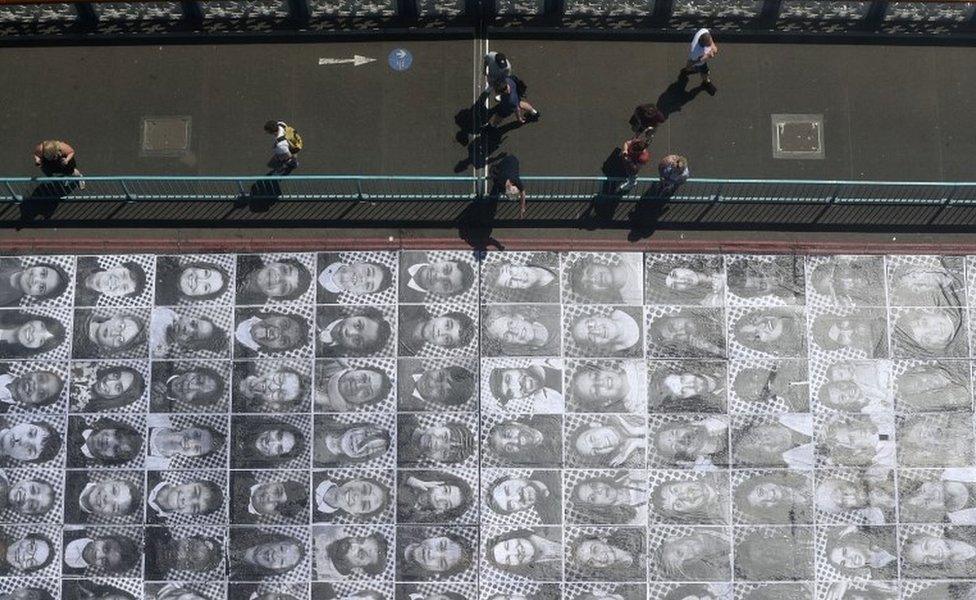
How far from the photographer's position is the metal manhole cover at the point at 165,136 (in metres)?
22.4

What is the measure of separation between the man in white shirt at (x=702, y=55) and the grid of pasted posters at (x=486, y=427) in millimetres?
4813

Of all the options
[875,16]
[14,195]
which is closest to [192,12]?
[14,195]

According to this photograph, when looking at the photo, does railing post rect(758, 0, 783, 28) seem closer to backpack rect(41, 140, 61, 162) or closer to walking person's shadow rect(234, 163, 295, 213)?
walking person's shadow rect(234, 163, 295, 213)

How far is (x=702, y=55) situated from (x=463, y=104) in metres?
6.32

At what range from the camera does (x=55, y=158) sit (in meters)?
21.0

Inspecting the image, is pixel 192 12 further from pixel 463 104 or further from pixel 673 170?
pixel 673 170

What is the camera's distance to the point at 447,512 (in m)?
20.9

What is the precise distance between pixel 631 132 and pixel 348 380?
988 centimetres

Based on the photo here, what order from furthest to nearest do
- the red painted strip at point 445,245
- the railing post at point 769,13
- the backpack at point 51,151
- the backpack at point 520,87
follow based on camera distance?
the backpack at point 520,87, the railing post at point 769,13, the red painted strip at point 445,245, the backpack at point 51,151

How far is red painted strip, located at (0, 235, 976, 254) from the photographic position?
2177 centimetres

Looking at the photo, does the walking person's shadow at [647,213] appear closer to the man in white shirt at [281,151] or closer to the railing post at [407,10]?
the railing post at [407,10]

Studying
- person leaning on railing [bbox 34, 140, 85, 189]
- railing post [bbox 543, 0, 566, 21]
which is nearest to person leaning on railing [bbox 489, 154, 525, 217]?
railing post [bbox 543, 0, 566, 21]

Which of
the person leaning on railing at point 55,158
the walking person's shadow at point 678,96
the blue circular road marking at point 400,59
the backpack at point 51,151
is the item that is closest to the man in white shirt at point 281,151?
the blue circular road marking at point 400,59

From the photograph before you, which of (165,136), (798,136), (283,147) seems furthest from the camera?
(165,136)
